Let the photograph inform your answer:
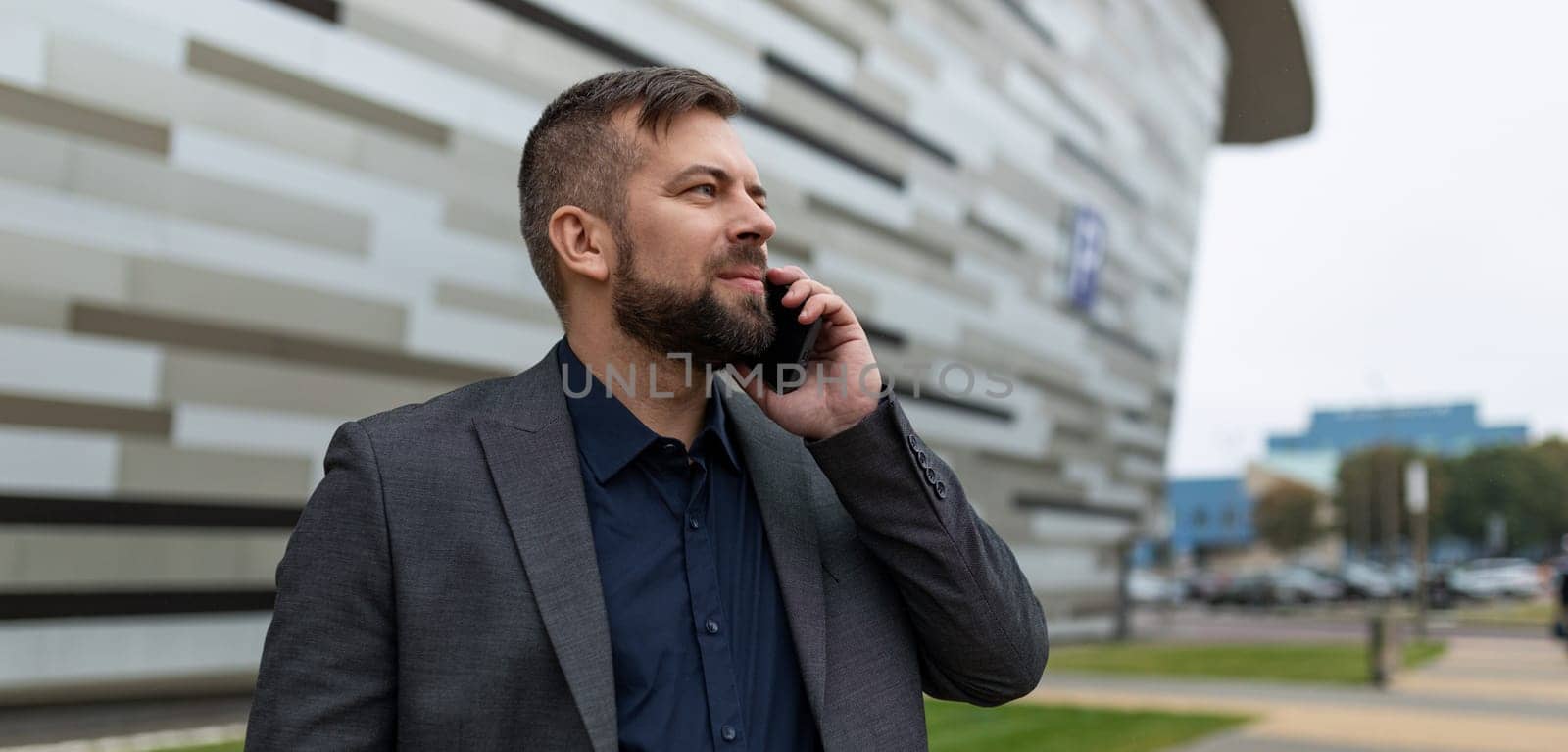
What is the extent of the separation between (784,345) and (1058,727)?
7.89m

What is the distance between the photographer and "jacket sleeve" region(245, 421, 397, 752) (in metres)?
1.50

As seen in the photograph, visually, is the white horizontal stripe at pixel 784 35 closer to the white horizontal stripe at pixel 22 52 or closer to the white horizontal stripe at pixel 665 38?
the white horizontal stripe at pixel 665 38

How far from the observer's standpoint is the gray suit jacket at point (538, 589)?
1.54 metres

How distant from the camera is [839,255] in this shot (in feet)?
45.9

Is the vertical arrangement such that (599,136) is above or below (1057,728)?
above

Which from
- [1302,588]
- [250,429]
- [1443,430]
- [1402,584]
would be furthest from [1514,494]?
[250,429]

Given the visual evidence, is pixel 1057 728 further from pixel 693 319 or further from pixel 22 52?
pixel 22 52

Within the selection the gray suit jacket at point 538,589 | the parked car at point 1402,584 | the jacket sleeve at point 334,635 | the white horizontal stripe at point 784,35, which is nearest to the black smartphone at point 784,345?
the gray suit jacket at point 538,589

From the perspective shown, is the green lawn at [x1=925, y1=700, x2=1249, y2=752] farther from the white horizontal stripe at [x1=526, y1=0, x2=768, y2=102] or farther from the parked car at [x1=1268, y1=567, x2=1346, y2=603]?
the parked car at [x1=1268, y1=567, x2=1346, y2=603]

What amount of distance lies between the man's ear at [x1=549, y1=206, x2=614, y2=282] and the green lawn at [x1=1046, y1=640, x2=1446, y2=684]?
1271 centimetres

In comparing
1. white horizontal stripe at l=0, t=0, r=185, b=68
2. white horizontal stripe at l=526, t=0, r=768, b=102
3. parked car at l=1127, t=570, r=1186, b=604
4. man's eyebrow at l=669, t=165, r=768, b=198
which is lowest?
parked car at l=1127, t=570, r=1186, b=604

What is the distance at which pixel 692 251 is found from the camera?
1.83 m

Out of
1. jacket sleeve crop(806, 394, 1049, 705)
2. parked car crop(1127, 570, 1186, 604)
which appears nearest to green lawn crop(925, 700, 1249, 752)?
jacket sleeve crop(806, 394, 1049, 705)

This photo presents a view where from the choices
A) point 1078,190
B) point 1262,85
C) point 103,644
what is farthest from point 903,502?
point 1262,85
